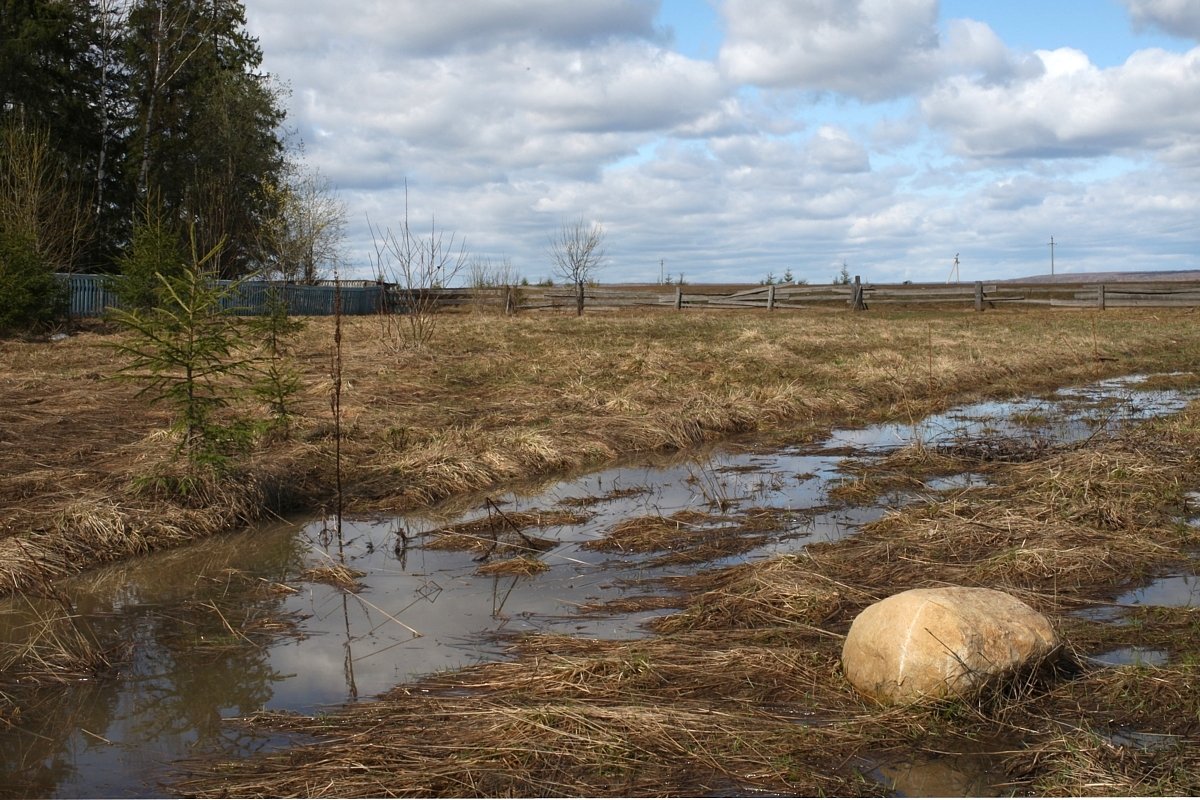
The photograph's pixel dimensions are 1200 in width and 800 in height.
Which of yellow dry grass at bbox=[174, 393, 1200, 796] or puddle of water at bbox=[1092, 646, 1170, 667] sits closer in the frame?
yellow dry grass at bbox=[174, 393, 1200, 796]

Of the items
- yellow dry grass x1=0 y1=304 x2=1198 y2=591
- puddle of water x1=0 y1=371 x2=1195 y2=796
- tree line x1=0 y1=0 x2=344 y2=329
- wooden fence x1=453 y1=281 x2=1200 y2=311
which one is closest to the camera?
puddle of water x1=0 y1=371 x2=1195 y2=796

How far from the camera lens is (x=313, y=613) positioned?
6086mm

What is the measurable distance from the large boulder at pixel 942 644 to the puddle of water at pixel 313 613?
52 centimetres

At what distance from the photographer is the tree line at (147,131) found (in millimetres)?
29297

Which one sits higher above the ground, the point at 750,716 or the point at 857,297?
the point at 857,297

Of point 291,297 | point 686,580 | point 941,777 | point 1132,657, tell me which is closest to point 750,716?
point 941,777

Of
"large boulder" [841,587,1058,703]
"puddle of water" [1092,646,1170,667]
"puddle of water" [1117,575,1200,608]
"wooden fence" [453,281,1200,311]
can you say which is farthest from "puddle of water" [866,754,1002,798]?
"wooden fence" [453,281,1200,311]

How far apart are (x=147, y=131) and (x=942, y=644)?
3289 centimetres

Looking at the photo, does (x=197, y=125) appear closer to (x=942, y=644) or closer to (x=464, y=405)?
(x=464, y=405)

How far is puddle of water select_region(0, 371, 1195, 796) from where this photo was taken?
14.3 ft

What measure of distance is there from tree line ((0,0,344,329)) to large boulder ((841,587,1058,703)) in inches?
1010

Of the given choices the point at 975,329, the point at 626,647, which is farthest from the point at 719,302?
the point at 626,647

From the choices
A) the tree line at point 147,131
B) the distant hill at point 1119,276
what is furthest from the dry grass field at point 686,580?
the distant hill at point 1119,276

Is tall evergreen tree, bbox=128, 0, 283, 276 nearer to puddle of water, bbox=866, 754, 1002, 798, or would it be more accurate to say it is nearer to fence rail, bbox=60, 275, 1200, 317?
fence rail, bbox=60, 275, 1200, 317
